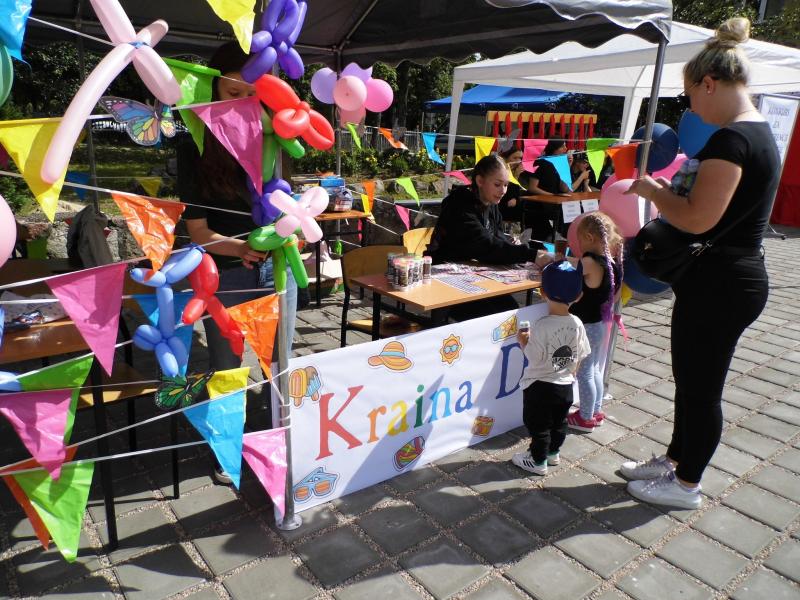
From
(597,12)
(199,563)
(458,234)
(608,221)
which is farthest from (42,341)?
(597,12)

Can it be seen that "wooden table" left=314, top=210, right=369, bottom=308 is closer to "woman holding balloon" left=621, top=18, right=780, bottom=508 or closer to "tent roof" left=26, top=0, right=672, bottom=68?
"tent roof" left=26, top=0, right=672, bottom=68

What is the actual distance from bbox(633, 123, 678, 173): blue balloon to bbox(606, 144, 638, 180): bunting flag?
8 centimetres

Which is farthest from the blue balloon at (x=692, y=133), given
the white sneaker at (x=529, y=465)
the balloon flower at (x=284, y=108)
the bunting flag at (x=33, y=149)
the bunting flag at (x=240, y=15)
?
the bunting flag at (x=33, y=149)

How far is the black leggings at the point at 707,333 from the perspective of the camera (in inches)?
92.4

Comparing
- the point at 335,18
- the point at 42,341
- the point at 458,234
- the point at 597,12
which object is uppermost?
the point at 335,18

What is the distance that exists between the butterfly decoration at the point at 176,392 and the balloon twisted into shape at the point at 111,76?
868 millimetres

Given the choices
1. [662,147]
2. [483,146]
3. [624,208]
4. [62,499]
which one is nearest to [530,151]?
[483,146]

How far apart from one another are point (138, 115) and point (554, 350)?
6.76ft

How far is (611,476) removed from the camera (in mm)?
3035

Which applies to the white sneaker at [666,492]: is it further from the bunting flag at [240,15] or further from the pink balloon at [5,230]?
the pink balloon at [5,230]

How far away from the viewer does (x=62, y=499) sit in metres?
1.96

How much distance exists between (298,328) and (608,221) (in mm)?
2890

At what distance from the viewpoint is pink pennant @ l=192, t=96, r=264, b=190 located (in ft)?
6.10

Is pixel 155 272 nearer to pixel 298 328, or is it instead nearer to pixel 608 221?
pixel 608 221
